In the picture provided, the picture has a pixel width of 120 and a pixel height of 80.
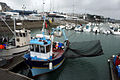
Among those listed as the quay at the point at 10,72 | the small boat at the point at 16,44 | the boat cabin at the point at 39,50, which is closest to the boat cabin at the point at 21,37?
the small boat at the point at 16,44

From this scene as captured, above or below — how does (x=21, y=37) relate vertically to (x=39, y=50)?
above

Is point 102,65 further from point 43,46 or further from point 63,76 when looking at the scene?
point 43,46

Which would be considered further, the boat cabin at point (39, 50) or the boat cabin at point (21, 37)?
the boat cabin at point (21, 37)

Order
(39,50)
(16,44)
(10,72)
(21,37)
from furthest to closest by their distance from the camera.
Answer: (21,37), (16,44), (39,50), (10,72)

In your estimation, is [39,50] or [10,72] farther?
[39,50]

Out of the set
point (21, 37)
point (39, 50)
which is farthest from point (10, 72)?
point (21, 37)

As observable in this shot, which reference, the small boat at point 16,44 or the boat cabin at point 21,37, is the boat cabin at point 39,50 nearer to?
the small boat at point 16,44

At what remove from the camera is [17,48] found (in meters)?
16.7

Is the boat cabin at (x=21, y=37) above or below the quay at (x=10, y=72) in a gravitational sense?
above

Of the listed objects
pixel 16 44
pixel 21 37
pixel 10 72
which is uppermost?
pixel 21 37

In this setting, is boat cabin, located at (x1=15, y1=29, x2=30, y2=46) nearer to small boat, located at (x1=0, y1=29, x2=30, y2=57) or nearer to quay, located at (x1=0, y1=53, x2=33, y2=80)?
small boat, located at (x1=0, y1=29, x2=30, y2=57)

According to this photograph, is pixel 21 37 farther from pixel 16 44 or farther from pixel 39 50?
pixel 39 50

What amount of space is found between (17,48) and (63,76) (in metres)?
8.81

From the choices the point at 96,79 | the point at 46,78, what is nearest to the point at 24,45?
the point at 46,78
